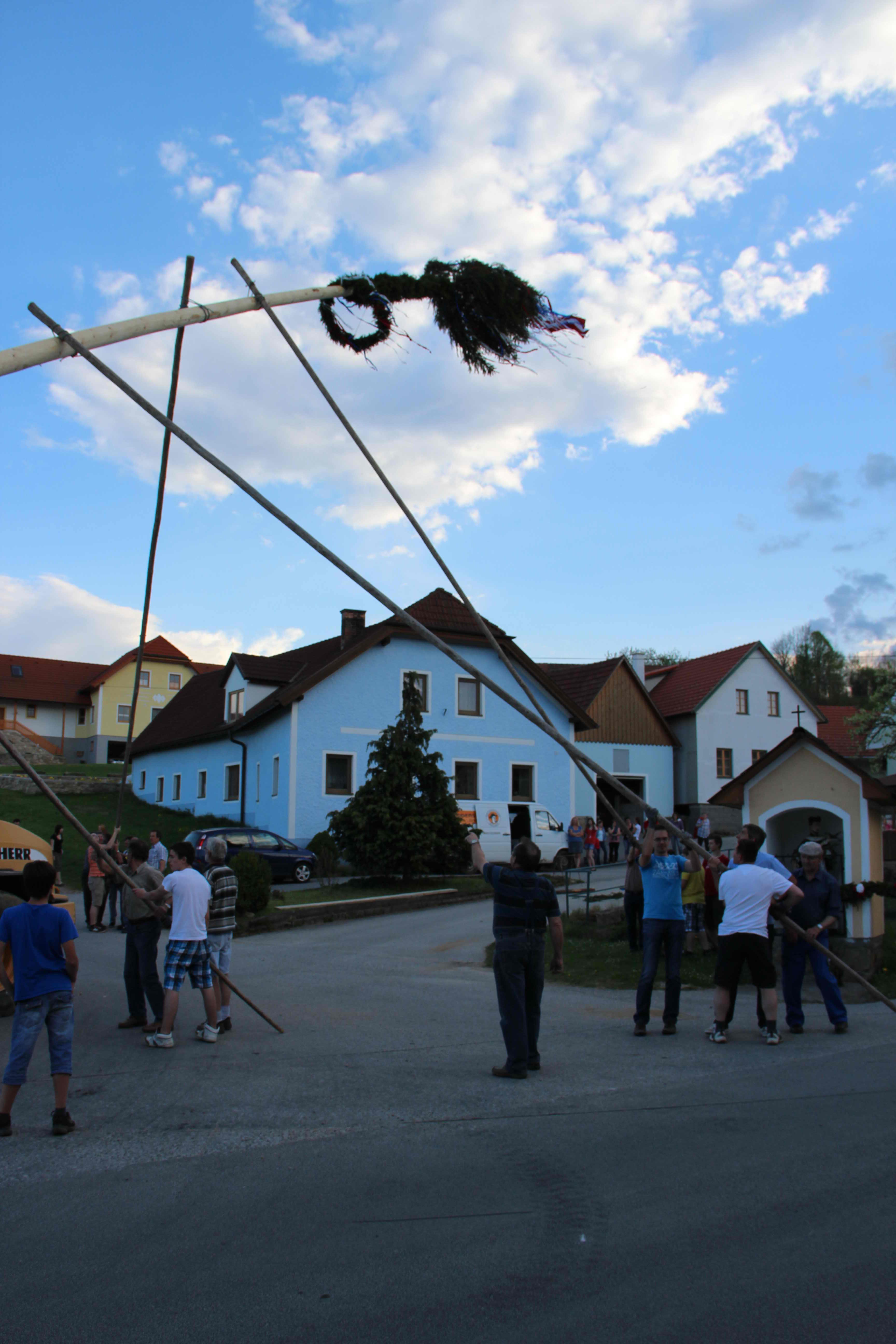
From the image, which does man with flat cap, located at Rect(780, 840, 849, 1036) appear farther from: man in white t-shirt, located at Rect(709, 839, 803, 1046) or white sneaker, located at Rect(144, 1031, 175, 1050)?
white sneaker, located at Rect(144, 1031, 175, 1050)

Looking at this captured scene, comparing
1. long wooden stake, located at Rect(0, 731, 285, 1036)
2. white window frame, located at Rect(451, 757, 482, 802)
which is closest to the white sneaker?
long wooden stake, located at Rect(0, 731, 285, 1036)

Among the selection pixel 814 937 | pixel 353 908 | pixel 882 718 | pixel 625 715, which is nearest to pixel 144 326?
pixel 814 937

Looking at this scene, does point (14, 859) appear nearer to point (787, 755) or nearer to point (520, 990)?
point (520, 990)

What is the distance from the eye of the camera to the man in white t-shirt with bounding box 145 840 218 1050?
8773mm

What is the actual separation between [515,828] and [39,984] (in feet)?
80.3

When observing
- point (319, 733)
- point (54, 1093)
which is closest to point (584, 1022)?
point (54, 1093)

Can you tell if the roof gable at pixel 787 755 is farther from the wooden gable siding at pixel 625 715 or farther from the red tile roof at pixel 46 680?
the red tile roof at pixel 46 680

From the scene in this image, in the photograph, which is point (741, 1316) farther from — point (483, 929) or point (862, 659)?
point (862, 659)

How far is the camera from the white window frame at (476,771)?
34.8 m

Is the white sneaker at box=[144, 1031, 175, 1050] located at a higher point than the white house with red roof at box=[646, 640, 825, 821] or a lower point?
lower

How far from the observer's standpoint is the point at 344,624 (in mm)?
36125

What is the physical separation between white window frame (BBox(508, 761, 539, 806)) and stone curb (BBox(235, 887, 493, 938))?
11.3 m

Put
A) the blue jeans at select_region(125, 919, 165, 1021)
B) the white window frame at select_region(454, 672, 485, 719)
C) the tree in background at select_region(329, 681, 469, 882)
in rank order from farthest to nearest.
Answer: the white window frame at select_region(454, 672, 485, 719) < the tree in background at select_region(329, 681, 469, 882) < the blue jeans at select_region(125, 919, 165, 1021)

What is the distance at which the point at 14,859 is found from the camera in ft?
34.7
